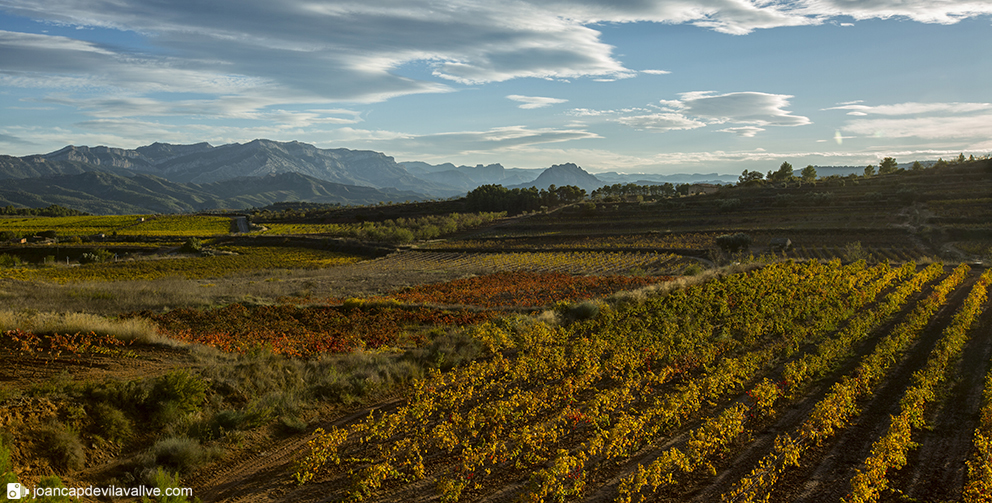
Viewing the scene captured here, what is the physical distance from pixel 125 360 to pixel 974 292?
40211 mm

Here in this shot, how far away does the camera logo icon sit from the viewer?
6.66m

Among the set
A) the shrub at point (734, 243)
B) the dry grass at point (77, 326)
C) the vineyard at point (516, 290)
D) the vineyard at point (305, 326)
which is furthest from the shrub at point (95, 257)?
the shrub at point (734, 243)

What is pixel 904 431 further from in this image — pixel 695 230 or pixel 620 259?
pixel 695 230

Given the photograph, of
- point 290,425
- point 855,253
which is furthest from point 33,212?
point 855,253

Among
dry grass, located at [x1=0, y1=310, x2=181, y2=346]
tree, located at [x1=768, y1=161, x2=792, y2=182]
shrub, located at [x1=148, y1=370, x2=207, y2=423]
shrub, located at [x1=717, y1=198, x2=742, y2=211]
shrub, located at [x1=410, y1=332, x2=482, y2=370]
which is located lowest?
shrub, located at [x1=410, y1=332, x2=482, y2=370]

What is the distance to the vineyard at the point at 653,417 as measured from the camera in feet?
30.5

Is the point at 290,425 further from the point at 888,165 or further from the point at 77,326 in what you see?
the point at 888,165

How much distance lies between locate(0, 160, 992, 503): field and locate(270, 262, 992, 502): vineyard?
67 mm

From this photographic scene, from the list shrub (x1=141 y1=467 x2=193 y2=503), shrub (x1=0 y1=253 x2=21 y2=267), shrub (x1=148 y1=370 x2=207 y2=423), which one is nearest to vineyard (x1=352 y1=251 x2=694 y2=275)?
shrub (x1=148 y1=370 x2=207 y2=423)

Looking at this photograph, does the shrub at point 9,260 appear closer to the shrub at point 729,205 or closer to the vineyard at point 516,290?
the vineyard at point 516,290

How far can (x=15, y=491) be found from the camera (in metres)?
6.80

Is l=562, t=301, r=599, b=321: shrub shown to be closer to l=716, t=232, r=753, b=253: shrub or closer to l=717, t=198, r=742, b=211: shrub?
l=716, t=232, r=753, b=253: shrub

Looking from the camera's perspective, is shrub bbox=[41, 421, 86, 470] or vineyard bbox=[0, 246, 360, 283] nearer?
shrub bbox=[41, 421, 86, 470]

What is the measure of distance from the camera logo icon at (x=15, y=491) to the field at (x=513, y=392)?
17 centimetres
